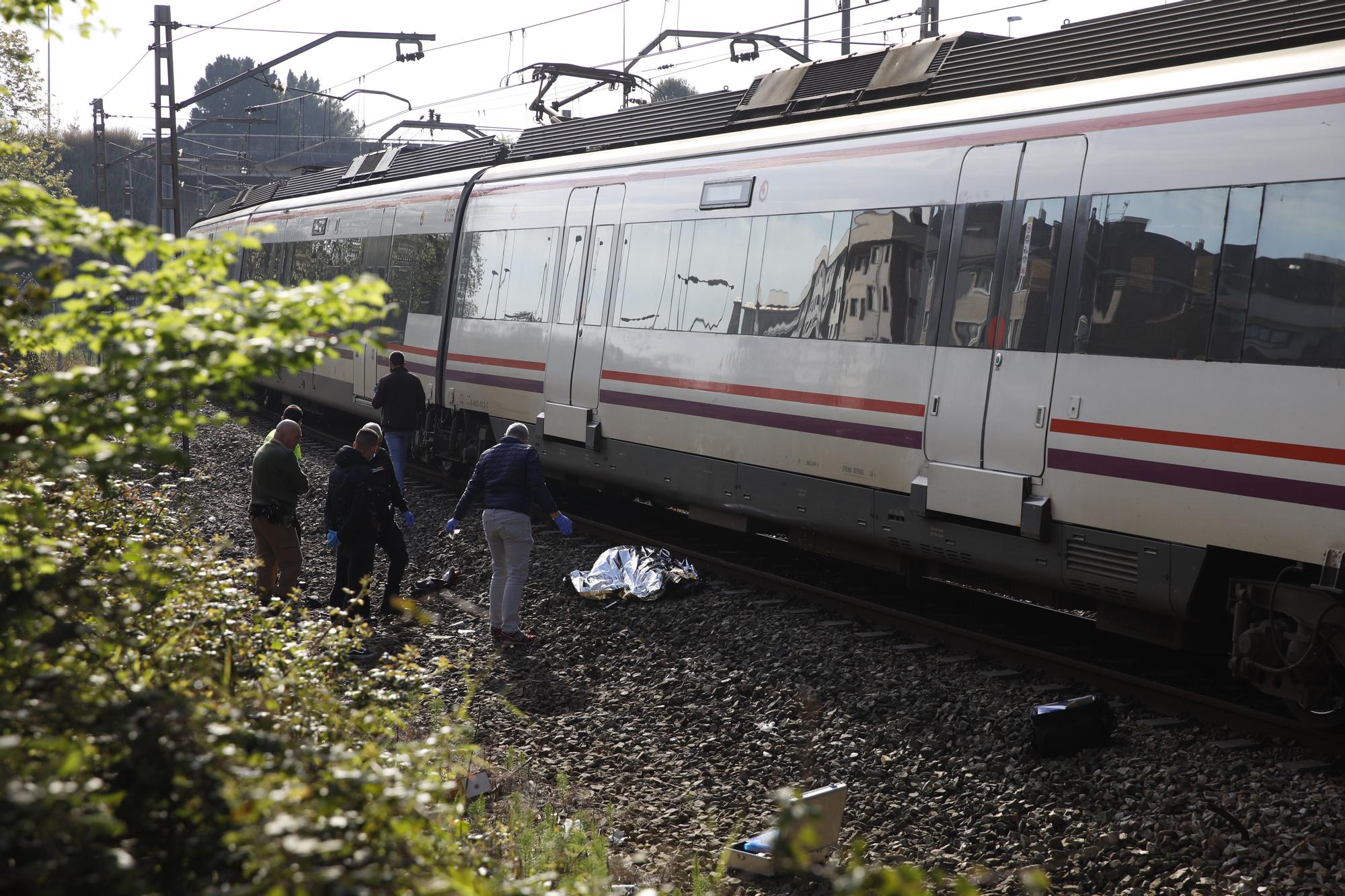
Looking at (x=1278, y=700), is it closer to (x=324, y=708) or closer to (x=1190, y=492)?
(x=1190, y=492)

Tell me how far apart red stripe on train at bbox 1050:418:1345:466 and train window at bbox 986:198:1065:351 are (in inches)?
23.1

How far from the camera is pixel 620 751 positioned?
688cm

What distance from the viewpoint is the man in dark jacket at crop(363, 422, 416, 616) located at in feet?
30.3

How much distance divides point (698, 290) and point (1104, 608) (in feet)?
15.4

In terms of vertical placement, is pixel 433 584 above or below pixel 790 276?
below

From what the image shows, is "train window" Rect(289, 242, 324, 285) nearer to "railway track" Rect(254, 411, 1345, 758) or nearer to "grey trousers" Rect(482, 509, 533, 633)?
"railway track" Rect(254, 411, 1345, 758)

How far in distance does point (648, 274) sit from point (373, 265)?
7.80m

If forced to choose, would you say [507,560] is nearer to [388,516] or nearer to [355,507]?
[388,516]

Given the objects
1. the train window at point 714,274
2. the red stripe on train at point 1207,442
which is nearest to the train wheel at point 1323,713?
the red stripe on train at point 1207,442

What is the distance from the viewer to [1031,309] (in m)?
7.48

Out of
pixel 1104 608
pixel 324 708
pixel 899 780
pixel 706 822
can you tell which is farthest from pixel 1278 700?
pixel 324 708

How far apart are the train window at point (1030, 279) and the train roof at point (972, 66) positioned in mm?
1071

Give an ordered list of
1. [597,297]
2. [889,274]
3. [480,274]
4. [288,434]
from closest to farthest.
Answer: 1. [889,274]
2. [288,434]
3. [597,297]
4. [480,274]

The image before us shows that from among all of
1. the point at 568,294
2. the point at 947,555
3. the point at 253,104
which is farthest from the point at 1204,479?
the point at 253,104
